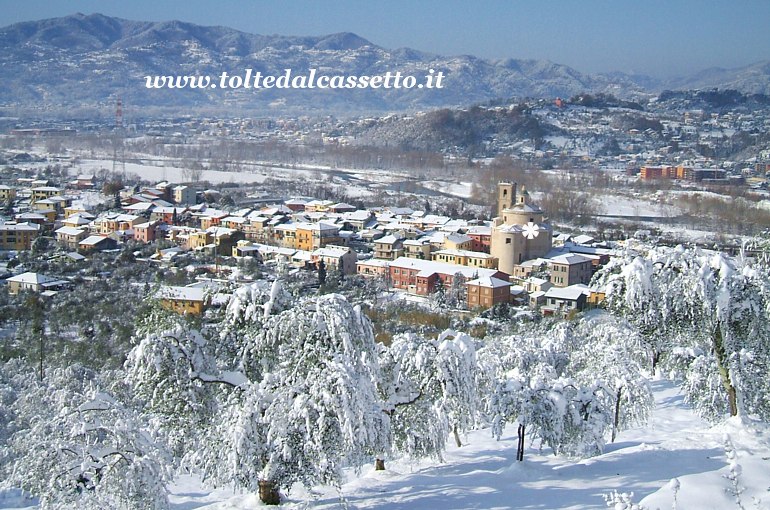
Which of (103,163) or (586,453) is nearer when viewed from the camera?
(586,453)

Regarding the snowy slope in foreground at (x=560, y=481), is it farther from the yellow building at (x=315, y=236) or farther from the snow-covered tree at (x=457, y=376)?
the yellow building at (x=315, y=236)

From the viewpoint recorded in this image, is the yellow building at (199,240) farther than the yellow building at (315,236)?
No

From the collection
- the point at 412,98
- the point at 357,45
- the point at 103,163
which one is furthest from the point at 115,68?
the point at 103,163

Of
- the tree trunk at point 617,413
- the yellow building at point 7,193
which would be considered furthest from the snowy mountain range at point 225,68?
the tree trunk at point 617,413

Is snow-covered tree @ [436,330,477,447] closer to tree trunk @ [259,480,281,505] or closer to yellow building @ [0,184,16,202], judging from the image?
tree trunk @ [259,480,281,505]

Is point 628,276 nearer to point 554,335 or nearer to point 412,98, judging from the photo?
point 554,335

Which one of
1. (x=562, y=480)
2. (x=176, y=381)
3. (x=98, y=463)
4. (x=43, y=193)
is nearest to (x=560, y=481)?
(x=562, y=480)

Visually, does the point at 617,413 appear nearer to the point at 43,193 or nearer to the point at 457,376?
the point at 457,376
